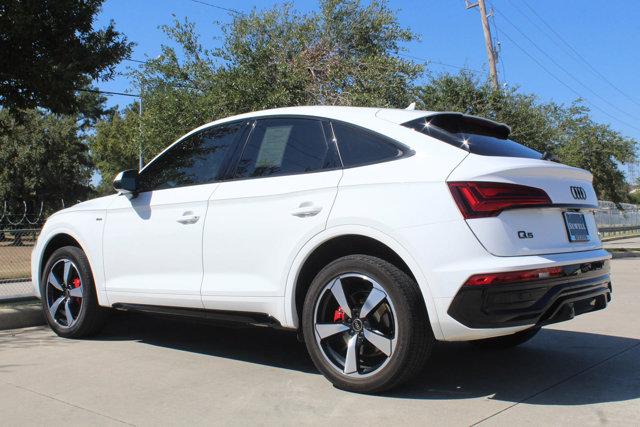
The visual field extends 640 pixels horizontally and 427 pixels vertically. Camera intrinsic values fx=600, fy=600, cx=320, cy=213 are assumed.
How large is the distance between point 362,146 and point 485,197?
940 millimetres

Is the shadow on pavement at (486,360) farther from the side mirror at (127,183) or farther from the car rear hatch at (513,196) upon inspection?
the side mirror at (127,183)

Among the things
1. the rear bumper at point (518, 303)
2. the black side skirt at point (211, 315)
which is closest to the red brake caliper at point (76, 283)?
the black side skirt at point (211, 315)

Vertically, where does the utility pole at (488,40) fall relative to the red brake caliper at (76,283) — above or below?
above

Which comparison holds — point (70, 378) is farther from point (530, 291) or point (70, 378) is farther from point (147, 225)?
point (530, 291)

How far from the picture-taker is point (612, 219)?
1463 inches

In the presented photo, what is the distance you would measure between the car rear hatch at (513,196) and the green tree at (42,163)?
33744 mm

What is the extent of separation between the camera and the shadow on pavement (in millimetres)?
3756

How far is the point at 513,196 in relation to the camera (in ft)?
11.1

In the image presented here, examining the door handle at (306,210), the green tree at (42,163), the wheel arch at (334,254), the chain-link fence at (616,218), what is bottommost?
the chain-link fence at (616,218)

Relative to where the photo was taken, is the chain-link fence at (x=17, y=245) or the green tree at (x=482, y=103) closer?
the chain-link fence at (x=17, y=245)

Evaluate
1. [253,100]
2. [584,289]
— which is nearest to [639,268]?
[253,100]

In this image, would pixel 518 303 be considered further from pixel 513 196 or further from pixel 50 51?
pixel 50 51

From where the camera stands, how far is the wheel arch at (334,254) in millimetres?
3518

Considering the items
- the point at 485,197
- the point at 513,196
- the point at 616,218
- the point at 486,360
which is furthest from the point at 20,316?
the point at 616,218
